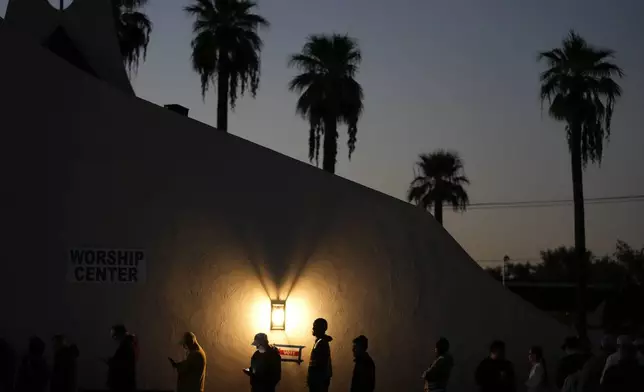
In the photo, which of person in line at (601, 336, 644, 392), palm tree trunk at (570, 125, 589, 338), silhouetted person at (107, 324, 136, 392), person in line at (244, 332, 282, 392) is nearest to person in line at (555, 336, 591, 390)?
person in line at (601, 336, 644, 392)

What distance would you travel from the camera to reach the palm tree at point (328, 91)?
28969mm

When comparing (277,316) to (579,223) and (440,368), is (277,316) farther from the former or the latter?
(579,223)

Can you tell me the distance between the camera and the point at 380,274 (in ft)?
45.0

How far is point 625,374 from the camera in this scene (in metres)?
7.16

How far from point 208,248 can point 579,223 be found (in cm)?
1484

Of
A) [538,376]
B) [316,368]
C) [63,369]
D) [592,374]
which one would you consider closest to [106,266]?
[63,369]

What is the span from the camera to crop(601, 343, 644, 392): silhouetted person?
282 inches

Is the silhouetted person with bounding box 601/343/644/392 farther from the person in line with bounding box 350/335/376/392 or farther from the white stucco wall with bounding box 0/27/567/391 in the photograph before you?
the white stucco wall with bounding box 0/27/567/391

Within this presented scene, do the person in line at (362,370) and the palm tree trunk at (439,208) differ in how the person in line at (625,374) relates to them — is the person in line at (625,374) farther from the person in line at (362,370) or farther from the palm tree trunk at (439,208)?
the palm tree trunk at (439,208)

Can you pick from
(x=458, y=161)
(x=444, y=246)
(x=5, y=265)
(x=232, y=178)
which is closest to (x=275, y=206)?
(x=232, y=178)

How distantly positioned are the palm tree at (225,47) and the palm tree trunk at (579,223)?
9327mm

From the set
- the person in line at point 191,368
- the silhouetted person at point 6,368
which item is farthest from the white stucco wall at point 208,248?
the person in line at point 191,368

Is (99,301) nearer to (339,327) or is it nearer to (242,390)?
(242,390)

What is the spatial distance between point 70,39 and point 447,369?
1209cm
